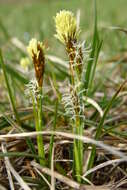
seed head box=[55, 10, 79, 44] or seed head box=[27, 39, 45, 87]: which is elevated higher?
seed head box=[55, 10, 79, 44]

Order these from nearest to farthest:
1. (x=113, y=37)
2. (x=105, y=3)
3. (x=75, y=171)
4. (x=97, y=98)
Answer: (x=75, y=171) < (x=97, y=98) < (x=113, y=37) < (x=105, y=3)

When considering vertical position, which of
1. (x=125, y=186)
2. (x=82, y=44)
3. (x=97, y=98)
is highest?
(x=82, y=44)

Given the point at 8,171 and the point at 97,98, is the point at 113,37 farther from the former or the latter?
the point at 8,171

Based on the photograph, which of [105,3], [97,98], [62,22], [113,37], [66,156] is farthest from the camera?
[105,3]

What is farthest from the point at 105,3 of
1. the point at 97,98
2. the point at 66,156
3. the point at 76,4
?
the point at 66,156

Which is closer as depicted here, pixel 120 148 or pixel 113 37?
pixel 120 148

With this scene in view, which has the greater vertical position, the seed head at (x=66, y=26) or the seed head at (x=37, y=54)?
the seed head at (x=66, y=26)

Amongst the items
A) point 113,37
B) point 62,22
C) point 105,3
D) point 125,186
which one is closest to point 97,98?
point 125,186

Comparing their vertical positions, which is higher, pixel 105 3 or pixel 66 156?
pixel 105 3
